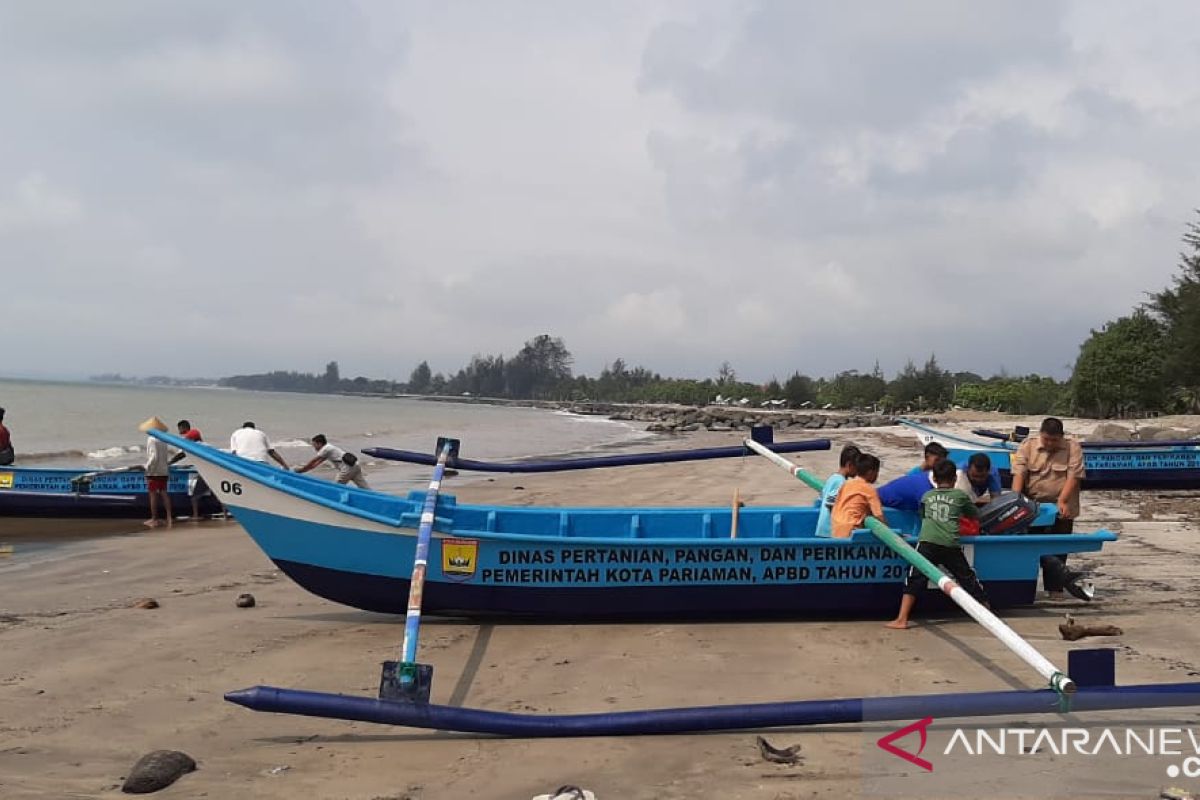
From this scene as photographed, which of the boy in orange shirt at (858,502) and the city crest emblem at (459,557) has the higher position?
the boy in orange shirt at (858,502)

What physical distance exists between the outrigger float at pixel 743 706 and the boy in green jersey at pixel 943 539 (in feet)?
5.40

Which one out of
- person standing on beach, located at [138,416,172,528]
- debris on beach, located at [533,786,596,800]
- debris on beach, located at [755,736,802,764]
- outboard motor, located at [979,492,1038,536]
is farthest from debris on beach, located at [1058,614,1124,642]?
person standing on beach, located at [138,416,172,528]

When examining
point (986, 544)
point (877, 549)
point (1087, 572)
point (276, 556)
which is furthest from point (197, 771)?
point (1087, 572)

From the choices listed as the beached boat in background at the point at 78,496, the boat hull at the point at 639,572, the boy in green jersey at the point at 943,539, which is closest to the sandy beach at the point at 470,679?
the boat hull at the point at 639,572

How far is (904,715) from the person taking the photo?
407cm

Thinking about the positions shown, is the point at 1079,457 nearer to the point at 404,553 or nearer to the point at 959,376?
the point at 404,553

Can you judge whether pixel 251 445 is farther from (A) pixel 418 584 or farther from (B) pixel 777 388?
(B) pixel 777 388

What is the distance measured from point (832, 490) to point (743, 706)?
3581 mm

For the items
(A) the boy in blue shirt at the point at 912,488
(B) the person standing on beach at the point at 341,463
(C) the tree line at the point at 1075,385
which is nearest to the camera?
(A) the boy in blue shirt at the point at 912,488

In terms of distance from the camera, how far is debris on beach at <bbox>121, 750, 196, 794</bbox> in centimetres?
398

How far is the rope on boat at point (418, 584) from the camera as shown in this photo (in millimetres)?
4706

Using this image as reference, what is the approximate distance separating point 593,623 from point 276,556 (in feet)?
9.12

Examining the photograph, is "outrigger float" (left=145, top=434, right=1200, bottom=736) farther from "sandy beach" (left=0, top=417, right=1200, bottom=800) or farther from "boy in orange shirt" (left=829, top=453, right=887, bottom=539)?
"boy in orange shirt" (left=829, top=453, right=887, bottom=539)

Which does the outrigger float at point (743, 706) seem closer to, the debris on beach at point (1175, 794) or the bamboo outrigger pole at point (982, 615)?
the bamboo outrigger pole at point (982, 615)
